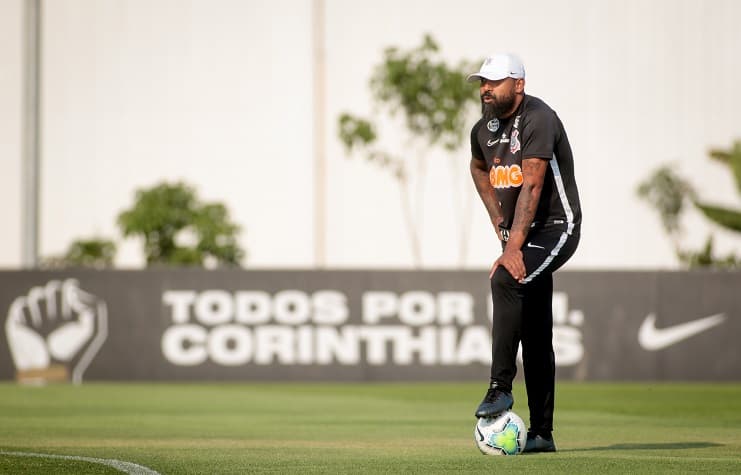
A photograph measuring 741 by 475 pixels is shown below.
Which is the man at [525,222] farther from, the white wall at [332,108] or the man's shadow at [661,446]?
the white wall at [332,108]

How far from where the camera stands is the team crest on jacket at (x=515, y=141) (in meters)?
7.94

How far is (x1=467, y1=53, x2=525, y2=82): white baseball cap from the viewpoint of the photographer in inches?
312

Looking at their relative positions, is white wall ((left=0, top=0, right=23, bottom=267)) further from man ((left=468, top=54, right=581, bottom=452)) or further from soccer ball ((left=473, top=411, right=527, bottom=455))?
soccer ball ((left=473, top=411, right=527, bottom=455))

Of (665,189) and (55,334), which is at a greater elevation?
(665,189)

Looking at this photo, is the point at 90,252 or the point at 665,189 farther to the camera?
the point at 665,189

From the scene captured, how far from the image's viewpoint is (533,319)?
8.05 meters

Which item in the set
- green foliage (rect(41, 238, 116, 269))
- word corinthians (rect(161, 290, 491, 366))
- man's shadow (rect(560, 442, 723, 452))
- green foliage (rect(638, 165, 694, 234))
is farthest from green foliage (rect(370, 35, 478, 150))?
green foliage (rect(638, 165, 694, 234))

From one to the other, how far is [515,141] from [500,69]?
0.40 metres

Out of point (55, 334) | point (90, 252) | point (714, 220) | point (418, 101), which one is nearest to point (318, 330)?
point (55, 334)

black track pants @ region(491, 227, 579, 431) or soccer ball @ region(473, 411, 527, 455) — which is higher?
black track pants @ region(491, 227, 579, 431)

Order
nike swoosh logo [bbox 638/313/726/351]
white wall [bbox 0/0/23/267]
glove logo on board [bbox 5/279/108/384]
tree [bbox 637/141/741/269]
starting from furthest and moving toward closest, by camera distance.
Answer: tree [bbox 637/141/741/269] < white wall [bbox 0/0/23/267] < nike swoosh logo [bbox 638/313/726/351] < glove logo on board [bbox 5/279/108/384]

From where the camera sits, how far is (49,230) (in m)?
39.8

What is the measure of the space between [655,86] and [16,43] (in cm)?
1658

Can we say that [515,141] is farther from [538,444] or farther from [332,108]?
[332,108]
